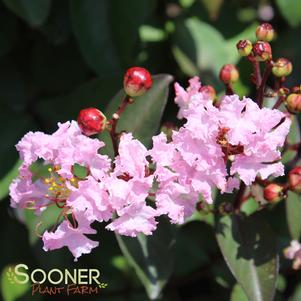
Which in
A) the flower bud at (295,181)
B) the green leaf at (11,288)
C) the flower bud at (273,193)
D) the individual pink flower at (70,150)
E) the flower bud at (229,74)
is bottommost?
the green leaf at (11,288)

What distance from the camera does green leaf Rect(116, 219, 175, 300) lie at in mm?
1455

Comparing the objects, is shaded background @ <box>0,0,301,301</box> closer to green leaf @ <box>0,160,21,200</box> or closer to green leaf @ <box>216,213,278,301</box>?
green leaf @ <box>0,160,21,200</box>

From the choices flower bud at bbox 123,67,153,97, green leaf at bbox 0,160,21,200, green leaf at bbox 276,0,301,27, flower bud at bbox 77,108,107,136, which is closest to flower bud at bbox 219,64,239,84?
flower bud at bbox 123,67,153,97

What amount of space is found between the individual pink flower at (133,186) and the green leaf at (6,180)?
0.61 m

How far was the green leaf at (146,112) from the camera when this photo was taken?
57.5 inches

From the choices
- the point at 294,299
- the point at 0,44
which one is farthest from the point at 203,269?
the point at 0,44

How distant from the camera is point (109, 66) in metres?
1.88

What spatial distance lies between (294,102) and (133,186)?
360 millimetres

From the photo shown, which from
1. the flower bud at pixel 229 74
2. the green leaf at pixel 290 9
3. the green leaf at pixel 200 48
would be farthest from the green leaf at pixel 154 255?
the green leaf at pixel 290 9

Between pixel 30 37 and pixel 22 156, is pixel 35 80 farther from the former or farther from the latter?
pixel 22 156

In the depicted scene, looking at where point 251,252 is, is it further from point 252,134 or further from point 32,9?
point 32,9

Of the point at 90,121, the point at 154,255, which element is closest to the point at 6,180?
the point at 154,255

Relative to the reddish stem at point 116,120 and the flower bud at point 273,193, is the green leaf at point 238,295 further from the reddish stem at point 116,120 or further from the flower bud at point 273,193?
the reddish stem at point 116,120

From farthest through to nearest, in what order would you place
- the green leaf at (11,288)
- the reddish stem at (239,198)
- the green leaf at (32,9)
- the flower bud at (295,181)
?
the green leaf at (11,288), the green leaf at (32,9), the reddish stem at (239,198), the flower bud at (295,181)
